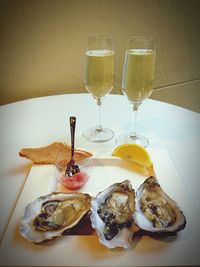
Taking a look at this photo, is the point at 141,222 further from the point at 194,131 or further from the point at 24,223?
the point at 194,131

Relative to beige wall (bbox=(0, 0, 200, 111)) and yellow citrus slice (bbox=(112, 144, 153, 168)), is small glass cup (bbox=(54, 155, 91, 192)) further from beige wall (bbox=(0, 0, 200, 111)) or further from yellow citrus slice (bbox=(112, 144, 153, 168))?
beige wall (bbox=(0, 0, 200, 111))

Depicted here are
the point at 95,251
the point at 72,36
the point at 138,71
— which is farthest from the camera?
the point at 72,36

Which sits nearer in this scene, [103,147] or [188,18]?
[103,147]

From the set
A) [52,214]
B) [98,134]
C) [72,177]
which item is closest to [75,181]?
[72,177]

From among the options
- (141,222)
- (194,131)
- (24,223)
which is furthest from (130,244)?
(194,131)

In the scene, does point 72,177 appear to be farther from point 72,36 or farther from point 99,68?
point 72,36
